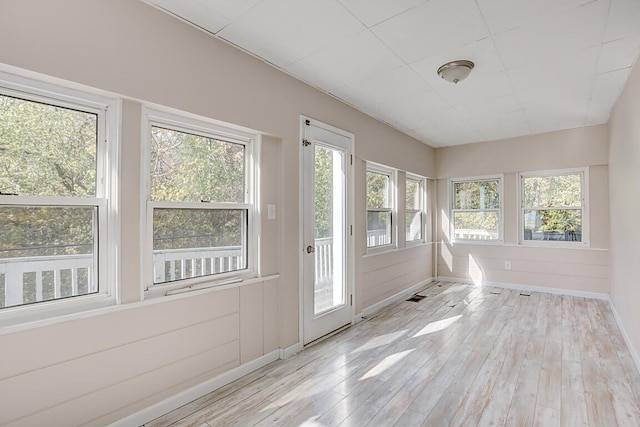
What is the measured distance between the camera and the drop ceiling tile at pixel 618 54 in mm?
2412

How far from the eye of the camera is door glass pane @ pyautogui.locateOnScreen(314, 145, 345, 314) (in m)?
3.35

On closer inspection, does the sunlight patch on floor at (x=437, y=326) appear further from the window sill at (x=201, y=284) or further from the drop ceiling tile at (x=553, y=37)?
the drop ceiling tile at (x=553, y=37)

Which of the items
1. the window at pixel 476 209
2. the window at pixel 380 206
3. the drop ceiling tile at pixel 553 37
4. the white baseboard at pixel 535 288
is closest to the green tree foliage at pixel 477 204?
the window at pixel 476 209

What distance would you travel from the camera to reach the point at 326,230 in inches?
138

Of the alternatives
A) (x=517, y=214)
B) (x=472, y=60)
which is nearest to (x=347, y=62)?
(x=472, y=60)

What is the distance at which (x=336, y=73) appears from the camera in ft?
9.70

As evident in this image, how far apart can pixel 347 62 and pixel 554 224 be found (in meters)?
4.55

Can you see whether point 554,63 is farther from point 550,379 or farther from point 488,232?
point 488,232

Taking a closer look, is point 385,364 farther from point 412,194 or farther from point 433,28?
point 412,194

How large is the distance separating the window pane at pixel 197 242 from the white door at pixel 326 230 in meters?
0.70

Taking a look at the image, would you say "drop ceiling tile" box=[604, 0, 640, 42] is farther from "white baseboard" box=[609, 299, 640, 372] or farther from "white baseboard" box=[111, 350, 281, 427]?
"white baseboard" box=[111, 350, 281, 427]

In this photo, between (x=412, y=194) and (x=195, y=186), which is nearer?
(x=195, y=186)

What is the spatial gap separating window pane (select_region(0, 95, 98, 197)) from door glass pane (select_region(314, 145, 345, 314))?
1961 millimetres

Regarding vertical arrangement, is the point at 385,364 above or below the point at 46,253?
below
